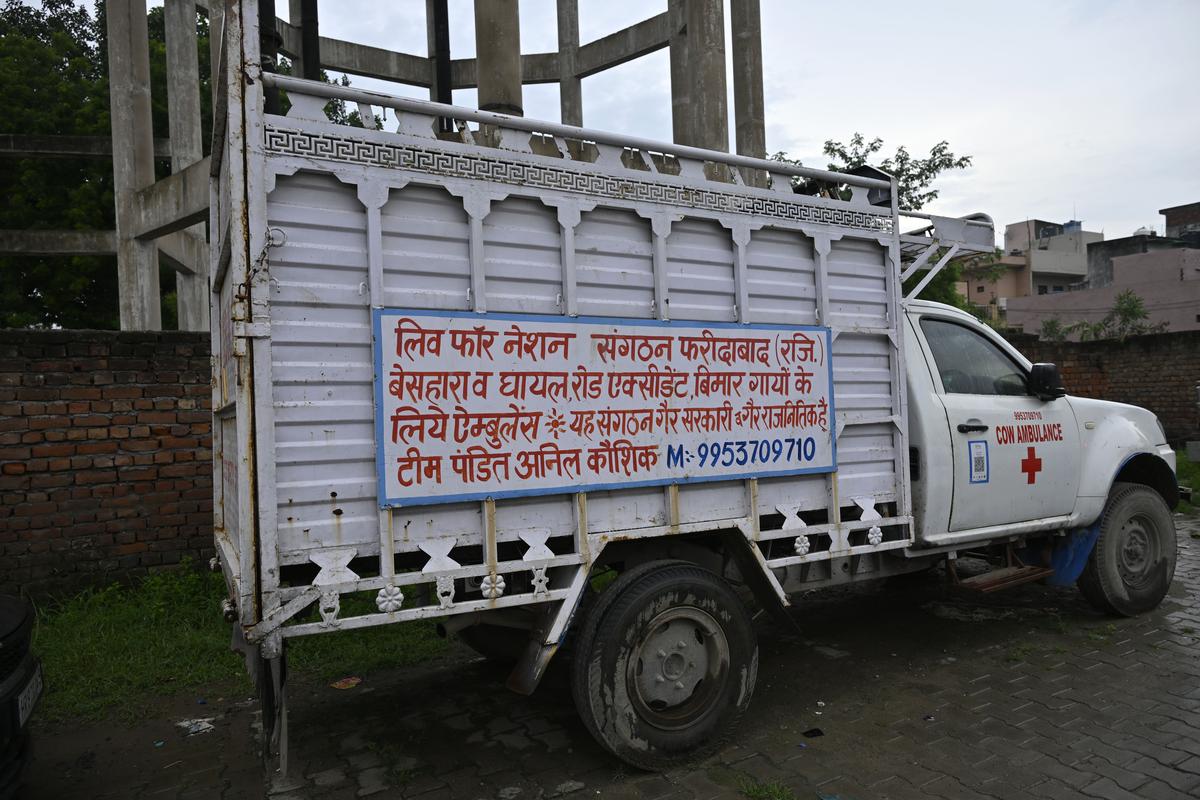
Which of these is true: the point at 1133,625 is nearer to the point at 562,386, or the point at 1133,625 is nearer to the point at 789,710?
the point at 789,710

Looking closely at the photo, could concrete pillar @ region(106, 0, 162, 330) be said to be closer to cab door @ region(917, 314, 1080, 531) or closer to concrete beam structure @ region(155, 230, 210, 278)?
concrete beam structure @ region(155, 230, 210, 278)

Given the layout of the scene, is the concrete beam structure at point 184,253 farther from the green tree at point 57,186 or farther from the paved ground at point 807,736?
the paved ground at point 807,736

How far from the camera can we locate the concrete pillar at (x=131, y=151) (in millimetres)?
10836

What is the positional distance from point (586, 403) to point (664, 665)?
1184 millimetres

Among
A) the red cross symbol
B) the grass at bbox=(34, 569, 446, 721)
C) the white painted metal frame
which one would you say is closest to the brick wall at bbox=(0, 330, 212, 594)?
the grass at bbox=(34, 569, 446, 721)

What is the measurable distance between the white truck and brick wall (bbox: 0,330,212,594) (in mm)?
2137

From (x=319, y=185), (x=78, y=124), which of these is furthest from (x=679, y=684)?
(x=78, y=124)

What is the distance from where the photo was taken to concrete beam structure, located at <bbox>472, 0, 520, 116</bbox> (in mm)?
7164

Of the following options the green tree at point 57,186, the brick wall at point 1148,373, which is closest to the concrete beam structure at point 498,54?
the brick wall at point 1148,373

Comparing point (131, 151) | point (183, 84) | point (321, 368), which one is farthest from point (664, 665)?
point (183, 84)

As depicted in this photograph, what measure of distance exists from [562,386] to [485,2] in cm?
564

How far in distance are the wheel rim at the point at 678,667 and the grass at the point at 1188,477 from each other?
317 inches

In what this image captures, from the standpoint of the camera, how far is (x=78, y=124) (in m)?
17.0

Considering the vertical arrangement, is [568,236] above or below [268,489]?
above
